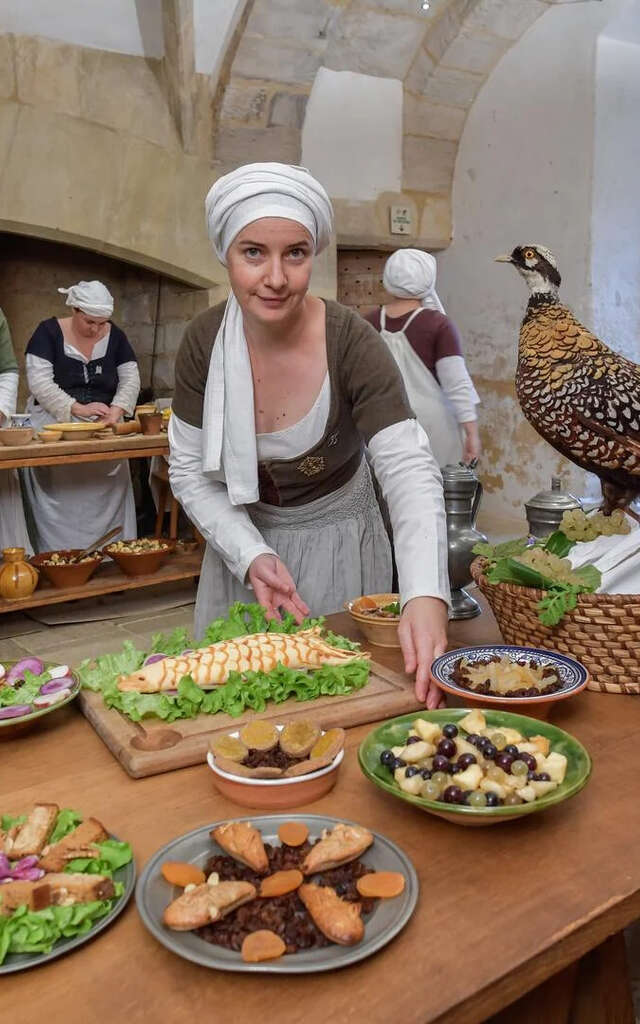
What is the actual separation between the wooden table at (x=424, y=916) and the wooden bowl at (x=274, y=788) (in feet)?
0.07

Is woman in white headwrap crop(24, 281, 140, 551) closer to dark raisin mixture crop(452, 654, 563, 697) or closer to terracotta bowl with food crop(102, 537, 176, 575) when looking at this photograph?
terracotta bowl with food crop(102, 537, 176, 575)

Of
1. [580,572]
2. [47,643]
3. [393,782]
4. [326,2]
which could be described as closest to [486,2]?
[326,2]

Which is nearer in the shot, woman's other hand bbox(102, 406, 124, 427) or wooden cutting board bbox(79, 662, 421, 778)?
wooden cutting board bbox(79, 662, 421, 778)

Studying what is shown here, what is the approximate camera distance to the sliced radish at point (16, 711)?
131 centimetres

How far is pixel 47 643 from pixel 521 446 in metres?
3.85

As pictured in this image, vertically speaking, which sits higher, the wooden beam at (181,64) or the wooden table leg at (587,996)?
the wooden beam at (181,64)

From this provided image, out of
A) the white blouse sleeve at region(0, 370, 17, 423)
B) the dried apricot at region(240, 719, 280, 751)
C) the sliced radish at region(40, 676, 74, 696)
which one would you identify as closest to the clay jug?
the white blouse sleeve at region(0, 370, 17, 423)

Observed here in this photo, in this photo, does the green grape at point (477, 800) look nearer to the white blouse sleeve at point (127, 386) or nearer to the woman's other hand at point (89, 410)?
the woman's other hand at point (89, 410)

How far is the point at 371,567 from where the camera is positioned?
2.29 m

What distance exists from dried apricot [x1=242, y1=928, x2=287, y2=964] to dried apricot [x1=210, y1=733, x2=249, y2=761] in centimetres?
33

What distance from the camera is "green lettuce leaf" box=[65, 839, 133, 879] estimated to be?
0.93 metres

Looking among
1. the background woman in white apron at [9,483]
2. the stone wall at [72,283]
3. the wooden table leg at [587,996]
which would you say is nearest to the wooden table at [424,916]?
Result: the wooden table leg at [587,996]

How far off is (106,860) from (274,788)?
0.23m

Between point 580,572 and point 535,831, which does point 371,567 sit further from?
point 535,831
